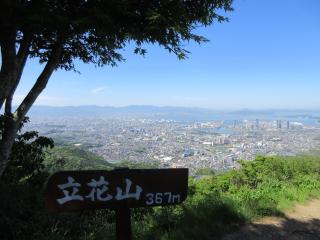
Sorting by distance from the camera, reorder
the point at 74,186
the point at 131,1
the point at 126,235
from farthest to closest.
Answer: the point at 131,1
the point at 126,235
the point at 74,186

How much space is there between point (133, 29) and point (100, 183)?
94.2 inches

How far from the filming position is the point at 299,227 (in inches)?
191

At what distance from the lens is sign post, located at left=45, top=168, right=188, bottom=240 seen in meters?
2.48

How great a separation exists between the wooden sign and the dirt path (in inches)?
69.5

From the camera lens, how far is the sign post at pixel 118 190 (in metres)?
2.48

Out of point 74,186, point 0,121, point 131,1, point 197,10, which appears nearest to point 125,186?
point 74,186

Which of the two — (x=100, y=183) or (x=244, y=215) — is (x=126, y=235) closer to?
(x=100, y=183)

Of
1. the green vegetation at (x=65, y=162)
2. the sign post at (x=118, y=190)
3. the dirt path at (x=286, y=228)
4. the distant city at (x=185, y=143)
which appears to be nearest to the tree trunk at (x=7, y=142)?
the green vegetation at (x=65, y=162)

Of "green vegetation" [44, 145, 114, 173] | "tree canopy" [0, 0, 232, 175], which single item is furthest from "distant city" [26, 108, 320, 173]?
"tree canopy" [0, 0, 232, 175]

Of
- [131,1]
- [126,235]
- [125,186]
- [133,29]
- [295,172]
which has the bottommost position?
[295,172]

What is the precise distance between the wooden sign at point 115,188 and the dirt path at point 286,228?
176 cm

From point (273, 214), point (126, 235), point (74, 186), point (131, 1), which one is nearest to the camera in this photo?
→ point (74, 186)

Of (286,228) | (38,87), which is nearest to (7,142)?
(38,87)

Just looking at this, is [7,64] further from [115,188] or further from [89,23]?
[115,188]
